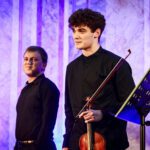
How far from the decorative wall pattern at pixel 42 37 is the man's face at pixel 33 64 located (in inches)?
17.4

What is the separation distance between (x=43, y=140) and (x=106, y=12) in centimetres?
118

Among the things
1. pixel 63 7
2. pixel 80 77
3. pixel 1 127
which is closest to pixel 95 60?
pixel 80 77

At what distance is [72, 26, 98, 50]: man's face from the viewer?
92.0 inches

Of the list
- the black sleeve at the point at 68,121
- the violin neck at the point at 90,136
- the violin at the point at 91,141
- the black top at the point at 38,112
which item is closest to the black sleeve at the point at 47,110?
the black top at the point at 38,112

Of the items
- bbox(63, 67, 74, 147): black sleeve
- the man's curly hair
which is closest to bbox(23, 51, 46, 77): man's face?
bbox(63, 67, 74, 147): black sleeve

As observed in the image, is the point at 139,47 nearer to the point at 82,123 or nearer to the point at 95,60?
the point at 95,60

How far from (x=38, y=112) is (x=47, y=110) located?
0.26 ft

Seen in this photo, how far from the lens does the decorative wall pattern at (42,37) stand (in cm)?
308

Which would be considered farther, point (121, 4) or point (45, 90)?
point (121, 4)

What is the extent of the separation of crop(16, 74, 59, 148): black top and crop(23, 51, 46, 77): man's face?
0.07m

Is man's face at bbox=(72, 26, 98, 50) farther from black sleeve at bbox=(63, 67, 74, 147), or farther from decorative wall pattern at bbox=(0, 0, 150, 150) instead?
decorative wall pattern at bbox=(0, 0, 150, 150)

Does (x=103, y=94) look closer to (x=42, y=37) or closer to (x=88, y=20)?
(x=88, y=20)

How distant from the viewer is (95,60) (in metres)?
2.32

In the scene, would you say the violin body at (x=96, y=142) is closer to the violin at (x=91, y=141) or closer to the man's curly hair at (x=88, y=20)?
the violin at (x=91, y=141)
